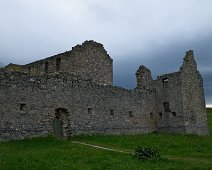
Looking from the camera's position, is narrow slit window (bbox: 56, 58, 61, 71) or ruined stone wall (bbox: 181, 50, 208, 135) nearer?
narrow slit window (bbox: 56, 58, 61, 71)

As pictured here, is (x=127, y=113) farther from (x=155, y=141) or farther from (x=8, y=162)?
(x=8, y=162)

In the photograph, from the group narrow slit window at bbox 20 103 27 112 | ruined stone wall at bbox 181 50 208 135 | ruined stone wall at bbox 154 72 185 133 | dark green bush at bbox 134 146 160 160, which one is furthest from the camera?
ruined stone wall at bbox 181 50 208 135

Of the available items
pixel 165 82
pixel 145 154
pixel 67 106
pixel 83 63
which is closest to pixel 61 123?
pixel 67 106

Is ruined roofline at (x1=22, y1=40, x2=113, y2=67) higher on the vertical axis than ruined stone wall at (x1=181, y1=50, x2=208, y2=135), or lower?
higher

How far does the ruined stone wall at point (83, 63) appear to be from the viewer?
108 feet

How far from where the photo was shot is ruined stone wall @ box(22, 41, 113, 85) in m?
32.9

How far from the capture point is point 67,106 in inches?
Result: 1011

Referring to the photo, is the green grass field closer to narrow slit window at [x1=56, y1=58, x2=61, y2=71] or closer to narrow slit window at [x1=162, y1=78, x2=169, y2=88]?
narrow slit window at [x1=56, y1=58, x2=61, y2=71]

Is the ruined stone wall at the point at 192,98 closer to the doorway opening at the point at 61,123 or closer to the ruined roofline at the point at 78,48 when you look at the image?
the ruined roofline at the point at 78,48

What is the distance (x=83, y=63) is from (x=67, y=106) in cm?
901

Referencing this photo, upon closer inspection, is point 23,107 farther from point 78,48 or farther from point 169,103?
point 169,103

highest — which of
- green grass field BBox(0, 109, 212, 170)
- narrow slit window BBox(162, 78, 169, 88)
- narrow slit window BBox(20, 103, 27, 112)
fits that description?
narrow slit window BBox(162, 78, 169, 88)

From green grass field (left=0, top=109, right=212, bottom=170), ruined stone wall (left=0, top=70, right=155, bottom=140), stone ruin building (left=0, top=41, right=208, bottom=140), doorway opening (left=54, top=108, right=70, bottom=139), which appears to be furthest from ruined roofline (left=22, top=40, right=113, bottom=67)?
green grass field (left=0, top=109, right=212, bottom=170)

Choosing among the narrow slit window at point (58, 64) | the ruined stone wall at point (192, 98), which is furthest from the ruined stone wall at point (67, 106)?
the narrow slit window at point (58, 64)
